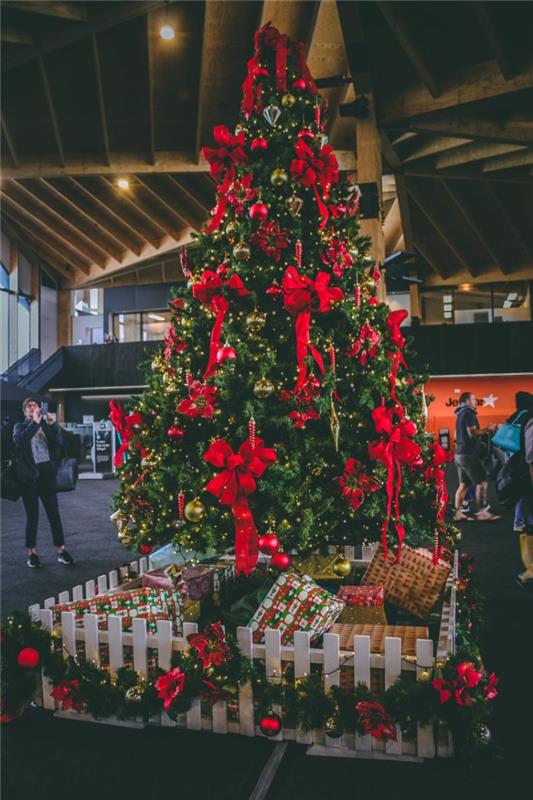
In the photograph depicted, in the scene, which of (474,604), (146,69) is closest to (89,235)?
(146,69)

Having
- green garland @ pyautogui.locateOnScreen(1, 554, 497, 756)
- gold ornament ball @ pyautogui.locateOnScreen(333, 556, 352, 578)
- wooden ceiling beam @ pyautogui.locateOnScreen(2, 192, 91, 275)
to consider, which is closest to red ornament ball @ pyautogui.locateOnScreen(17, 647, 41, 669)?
green garland @ pyautogui.locateOnScreen(1, 554, 497, 756)

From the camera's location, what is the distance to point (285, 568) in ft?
9.53

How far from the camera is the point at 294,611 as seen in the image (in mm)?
2693

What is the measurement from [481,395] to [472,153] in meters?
8.25

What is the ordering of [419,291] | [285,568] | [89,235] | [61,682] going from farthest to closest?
1. [419,291]
2. [89,235]
3. [285,568]
4. [61,682]

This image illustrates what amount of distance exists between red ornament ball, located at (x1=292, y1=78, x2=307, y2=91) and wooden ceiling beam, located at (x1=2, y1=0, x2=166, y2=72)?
16.6 feet

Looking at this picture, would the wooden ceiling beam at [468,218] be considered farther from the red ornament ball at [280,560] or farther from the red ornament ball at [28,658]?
the red ornament ball at [28,658]

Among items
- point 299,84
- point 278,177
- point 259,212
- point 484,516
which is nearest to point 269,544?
point 259,212

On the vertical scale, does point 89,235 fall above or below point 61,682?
above

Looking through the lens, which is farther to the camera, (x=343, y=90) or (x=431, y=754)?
(x=343, y=90)

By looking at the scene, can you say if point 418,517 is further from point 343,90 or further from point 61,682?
point 343,90

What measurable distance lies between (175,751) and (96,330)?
71.7ft

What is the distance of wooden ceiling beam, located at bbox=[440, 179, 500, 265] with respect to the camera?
13367 mm

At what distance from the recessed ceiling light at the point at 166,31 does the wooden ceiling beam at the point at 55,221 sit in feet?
28.7
